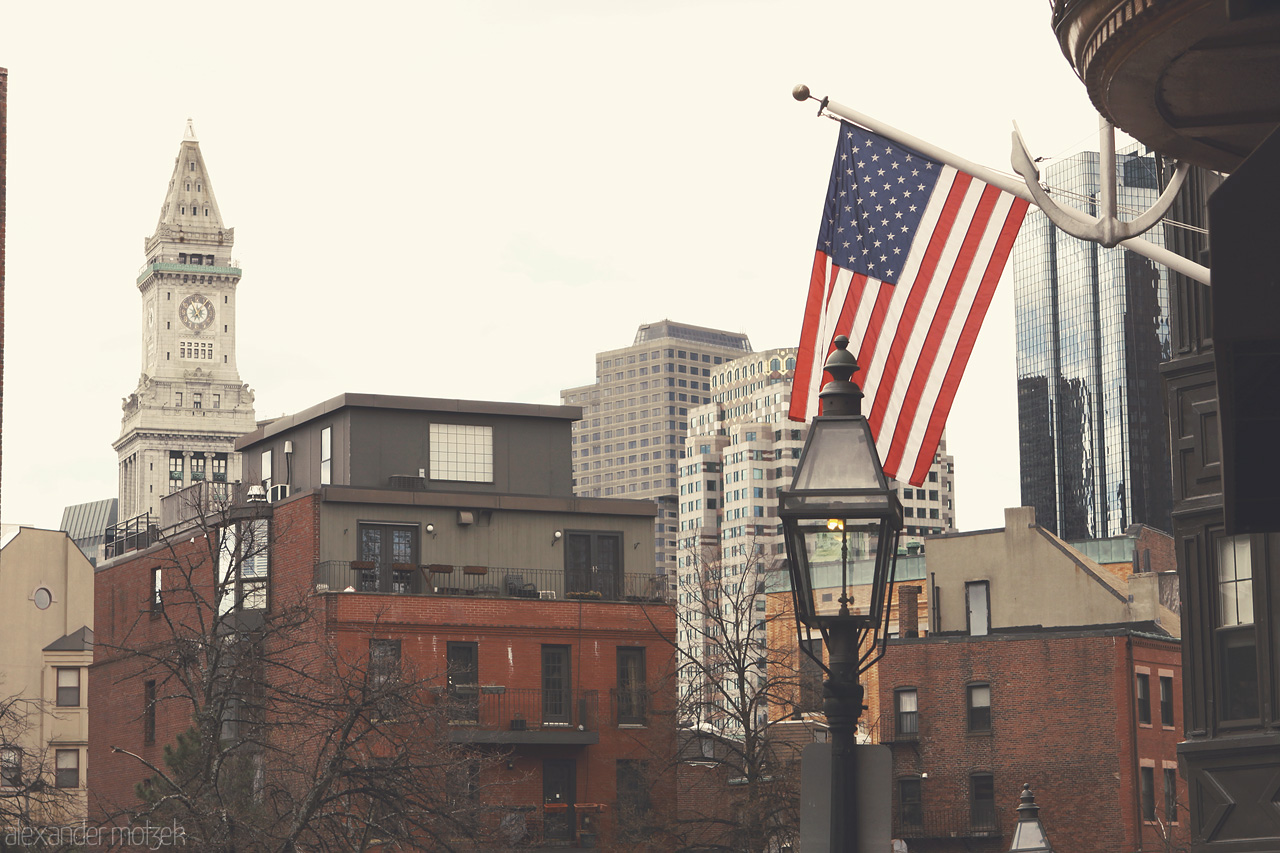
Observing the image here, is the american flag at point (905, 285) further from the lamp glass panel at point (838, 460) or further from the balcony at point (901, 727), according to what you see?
the balcony at point (901, 727)

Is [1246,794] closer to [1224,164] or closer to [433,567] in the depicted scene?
[1224,164]

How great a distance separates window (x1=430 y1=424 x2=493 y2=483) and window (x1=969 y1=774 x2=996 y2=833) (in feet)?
65.6

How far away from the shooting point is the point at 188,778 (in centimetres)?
3688

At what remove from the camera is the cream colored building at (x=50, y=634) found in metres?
93.0

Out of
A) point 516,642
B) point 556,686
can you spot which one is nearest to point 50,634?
point 516,642

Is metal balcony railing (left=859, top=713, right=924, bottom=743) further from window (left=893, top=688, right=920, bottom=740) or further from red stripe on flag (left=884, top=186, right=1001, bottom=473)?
red stripe on flag (left=884, top=186, right=1001, bottom=473)

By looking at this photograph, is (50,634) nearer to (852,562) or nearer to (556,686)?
(556,686)

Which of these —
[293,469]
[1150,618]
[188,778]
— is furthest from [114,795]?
[1150,618]

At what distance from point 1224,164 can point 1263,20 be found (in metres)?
2.57

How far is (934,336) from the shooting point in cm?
2120

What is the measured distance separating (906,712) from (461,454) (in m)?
18.5

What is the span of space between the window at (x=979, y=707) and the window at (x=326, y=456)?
23.7 m

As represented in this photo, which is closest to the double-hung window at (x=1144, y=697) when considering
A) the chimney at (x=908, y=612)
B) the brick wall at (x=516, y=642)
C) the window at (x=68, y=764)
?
the chimney at (x=908, y=612)

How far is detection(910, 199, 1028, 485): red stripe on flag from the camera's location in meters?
21.0
